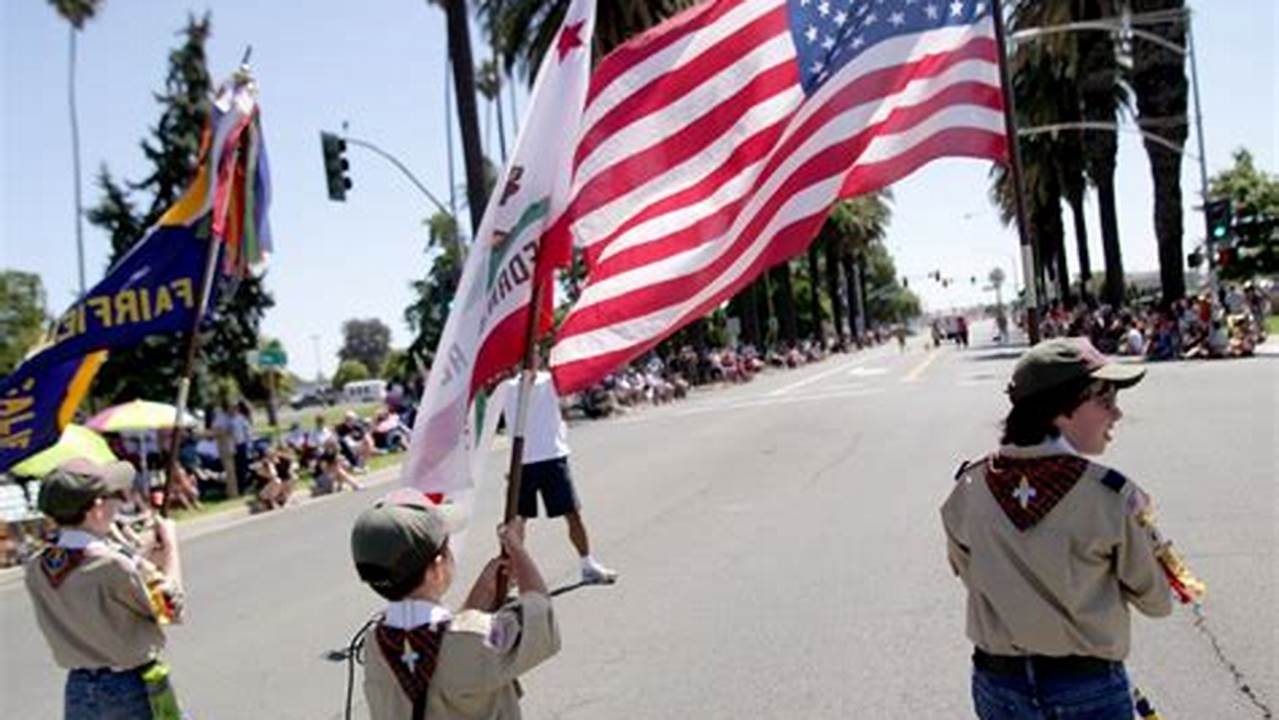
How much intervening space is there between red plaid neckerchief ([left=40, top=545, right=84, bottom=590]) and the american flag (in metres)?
1.69

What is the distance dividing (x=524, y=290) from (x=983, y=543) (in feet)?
5.08

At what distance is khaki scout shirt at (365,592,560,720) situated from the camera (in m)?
2.85

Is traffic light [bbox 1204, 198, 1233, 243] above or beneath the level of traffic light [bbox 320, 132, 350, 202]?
beneath

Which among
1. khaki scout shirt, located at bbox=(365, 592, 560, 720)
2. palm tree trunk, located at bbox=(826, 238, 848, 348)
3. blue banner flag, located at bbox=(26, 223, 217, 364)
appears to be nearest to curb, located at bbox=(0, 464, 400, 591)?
blue banner flag, located at bbox=(26, 223, 217, 364)

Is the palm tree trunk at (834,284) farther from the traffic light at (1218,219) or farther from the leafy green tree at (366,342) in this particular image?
the leafy green tree at (366,342)

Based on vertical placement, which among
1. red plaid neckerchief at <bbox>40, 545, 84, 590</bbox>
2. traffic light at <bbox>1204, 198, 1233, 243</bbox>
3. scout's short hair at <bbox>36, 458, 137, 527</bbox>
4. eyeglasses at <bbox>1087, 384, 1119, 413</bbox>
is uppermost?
traffic light at <bbox>1204, 198, 1233, 243</bbox>

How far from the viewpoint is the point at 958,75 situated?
199 inches

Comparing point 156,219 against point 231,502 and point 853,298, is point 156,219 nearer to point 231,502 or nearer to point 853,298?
point 231,502

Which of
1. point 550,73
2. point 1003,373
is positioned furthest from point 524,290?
point 1003,373

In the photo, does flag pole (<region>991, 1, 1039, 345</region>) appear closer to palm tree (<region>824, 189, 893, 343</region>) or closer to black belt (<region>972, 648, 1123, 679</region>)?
black belt (<region>972, 648, 1123, 679</region>)

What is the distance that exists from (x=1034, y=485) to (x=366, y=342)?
193 meters

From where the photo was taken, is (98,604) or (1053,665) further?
(98,604)

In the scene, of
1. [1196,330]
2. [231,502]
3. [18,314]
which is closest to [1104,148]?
[1196,330]

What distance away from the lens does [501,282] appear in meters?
3.72
